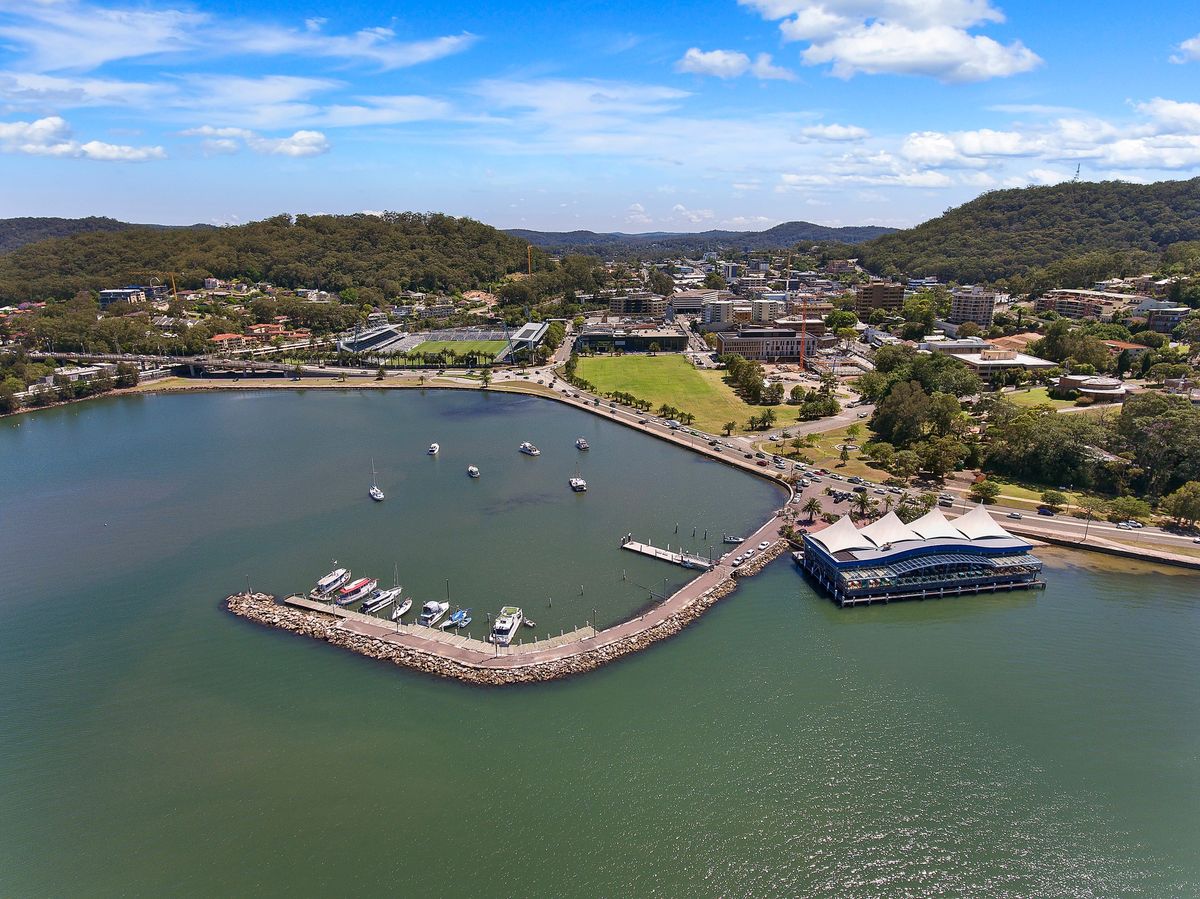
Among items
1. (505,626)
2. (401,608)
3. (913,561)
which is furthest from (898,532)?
(401,608)

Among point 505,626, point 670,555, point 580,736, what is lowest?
point 580,736

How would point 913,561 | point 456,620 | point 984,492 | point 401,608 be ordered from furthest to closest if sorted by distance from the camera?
1. point 984,492
2. point 913,561
3. point 401,608
4. point 456,620

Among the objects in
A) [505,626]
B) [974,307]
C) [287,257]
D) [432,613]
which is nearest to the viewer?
[505,626]

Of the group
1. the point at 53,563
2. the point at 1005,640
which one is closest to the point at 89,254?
the point at 53,563

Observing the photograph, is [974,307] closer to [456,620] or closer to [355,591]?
[456,620]

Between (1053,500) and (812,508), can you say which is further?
(1053,500)

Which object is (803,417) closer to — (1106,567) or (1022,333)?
(1106,567)

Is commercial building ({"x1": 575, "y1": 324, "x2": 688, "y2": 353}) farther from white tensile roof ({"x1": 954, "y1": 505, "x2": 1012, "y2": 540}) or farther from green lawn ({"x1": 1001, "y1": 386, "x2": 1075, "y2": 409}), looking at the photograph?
white tensile roof ({"x1": 954, "y1": 505, "x2": 1012, "y2": 540})

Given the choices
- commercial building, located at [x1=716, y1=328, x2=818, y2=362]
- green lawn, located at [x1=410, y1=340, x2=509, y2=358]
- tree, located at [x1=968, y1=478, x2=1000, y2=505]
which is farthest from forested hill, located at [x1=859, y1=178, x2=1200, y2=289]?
tree, located at [x1=968, y1=478, x2=1000, y2=505]
